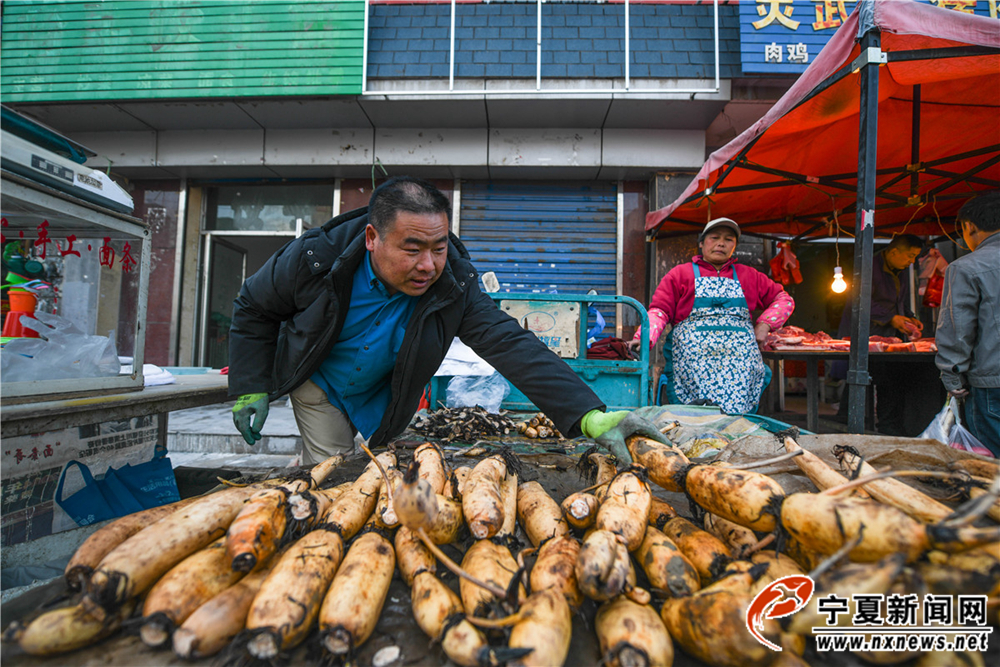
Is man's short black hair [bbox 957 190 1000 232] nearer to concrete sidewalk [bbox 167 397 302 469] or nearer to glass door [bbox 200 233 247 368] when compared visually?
concrete sidewalk [bbox 167 397 302 469]

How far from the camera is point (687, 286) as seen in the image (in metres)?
3.92

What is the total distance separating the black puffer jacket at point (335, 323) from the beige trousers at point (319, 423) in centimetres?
18

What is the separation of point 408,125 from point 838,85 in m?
5.72

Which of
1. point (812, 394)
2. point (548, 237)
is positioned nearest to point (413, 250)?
point (812, 394)

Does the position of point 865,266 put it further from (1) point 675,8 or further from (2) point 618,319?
(1) point 675,8

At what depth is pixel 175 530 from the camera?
122 cm

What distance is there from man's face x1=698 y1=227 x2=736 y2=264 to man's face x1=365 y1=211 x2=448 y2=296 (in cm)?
281

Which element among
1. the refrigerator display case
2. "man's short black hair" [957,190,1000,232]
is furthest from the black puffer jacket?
"man's short black hair" [957,190,1000,232]

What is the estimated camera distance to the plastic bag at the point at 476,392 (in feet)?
13.5

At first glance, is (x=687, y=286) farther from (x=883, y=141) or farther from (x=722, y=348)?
(x=883, y=141)

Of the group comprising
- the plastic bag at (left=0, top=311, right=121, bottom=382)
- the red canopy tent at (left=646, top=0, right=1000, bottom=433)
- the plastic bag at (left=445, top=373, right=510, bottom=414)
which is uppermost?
the red canopy tent at (left=646, top=0, right=1000, bottom=433)

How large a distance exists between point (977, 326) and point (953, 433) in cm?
74

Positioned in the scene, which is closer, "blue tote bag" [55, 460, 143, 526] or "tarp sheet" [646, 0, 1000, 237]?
"blue tote bag" [55, 460, 143, 526]

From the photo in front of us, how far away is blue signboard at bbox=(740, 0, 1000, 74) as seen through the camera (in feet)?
18.9
